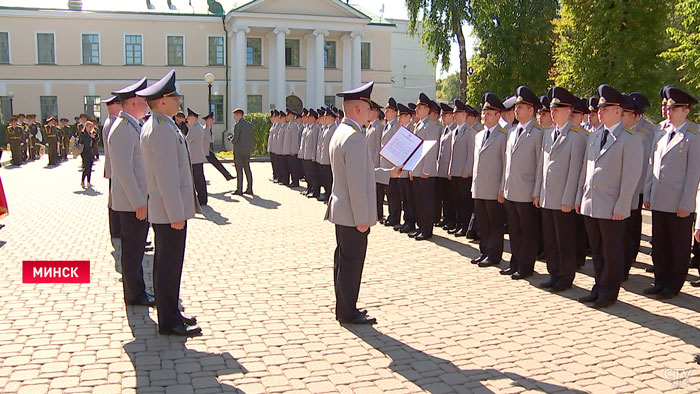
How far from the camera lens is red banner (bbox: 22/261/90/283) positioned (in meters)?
7.30

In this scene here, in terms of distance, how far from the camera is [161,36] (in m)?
45.6

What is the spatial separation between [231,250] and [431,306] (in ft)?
12.3

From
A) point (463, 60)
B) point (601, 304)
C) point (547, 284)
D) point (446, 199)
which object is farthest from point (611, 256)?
point (463, 60)

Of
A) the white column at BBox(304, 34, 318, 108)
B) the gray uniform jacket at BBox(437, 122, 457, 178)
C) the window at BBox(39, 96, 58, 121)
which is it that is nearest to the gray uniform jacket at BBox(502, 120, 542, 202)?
the gray uniform jacket at BBox(437, 122, 457, 178)

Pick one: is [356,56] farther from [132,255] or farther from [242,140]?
[132,255]

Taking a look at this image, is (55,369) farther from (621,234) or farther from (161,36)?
(161,36)

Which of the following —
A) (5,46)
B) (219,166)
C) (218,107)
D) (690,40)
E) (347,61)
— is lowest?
(219,166)

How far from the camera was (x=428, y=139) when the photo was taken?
1109 cm

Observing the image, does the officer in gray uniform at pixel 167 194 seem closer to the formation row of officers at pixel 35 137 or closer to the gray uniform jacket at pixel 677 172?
the gray uniform jacket at pixel 677 172

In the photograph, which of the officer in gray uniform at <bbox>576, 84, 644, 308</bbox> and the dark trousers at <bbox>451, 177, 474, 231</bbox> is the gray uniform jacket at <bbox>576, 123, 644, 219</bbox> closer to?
the officer in gray uniform at <bbox>576, 84, 644, 308</bbox>

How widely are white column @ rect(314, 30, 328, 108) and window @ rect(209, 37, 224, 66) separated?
6.66 metres

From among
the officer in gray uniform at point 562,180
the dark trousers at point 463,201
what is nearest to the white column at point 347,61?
the dark trousers at point 463,201

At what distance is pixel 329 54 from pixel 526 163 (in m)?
42.7

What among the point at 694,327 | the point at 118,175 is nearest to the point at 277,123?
the point at 118,175
